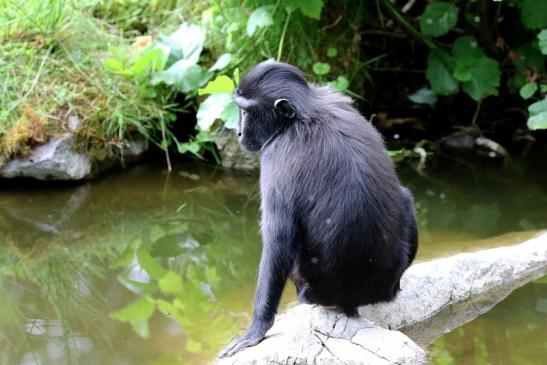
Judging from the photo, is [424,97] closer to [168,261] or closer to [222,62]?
[222,62]

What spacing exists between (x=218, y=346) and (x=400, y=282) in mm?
1055

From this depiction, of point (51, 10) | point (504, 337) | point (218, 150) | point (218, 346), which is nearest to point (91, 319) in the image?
point (218, 346)

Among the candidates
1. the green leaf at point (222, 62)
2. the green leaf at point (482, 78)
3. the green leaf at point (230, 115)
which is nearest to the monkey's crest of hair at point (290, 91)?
the green leaf at point (230, 115)

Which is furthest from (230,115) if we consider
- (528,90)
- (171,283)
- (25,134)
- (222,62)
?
(528,90)

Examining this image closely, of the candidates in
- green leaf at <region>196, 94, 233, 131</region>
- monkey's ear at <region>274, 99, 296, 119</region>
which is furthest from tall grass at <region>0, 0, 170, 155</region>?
monkey's ear at <region>274, 99, 296, 119</region>

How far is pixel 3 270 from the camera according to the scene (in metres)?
5.22

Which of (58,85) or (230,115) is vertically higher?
(230,115)

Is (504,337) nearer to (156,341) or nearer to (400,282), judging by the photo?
(400,282)

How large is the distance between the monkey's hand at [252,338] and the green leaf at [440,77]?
3893 mm

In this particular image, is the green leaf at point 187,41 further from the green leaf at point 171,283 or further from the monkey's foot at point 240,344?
the monkey's foot at point 240,344

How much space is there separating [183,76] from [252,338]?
3.44 meters

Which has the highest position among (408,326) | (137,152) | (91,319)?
(408,326)

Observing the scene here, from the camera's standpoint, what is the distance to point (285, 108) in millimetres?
3811

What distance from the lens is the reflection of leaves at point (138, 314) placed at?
14.3 ft
